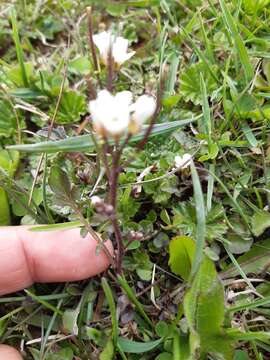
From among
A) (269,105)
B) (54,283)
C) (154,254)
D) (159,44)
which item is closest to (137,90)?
(159,44)

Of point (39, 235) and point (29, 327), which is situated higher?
point (39, 235)

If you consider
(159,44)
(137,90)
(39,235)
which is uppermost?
(159,44)

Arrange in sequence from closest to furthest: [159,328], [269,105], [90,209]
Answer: [159,328]
[90,209]
[269,105]

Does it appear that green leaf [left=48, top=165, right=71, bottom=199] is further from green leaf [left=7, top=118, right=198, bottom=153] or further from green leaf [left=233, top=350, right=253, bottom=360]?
green leaf [left=233, top=350, right=253, bottom=360]

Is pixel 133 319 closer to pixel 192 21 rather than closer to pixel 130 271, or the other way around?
pixel 130 271

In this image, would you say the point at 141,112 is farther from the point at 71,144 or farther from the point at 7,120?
the point at 7,120

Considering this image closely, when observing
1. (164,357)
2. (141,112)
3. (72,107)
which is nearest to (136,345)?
(164,357)

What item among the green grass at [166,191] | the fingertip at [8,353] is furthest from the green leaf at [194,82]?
the fingertip at [8,353]
